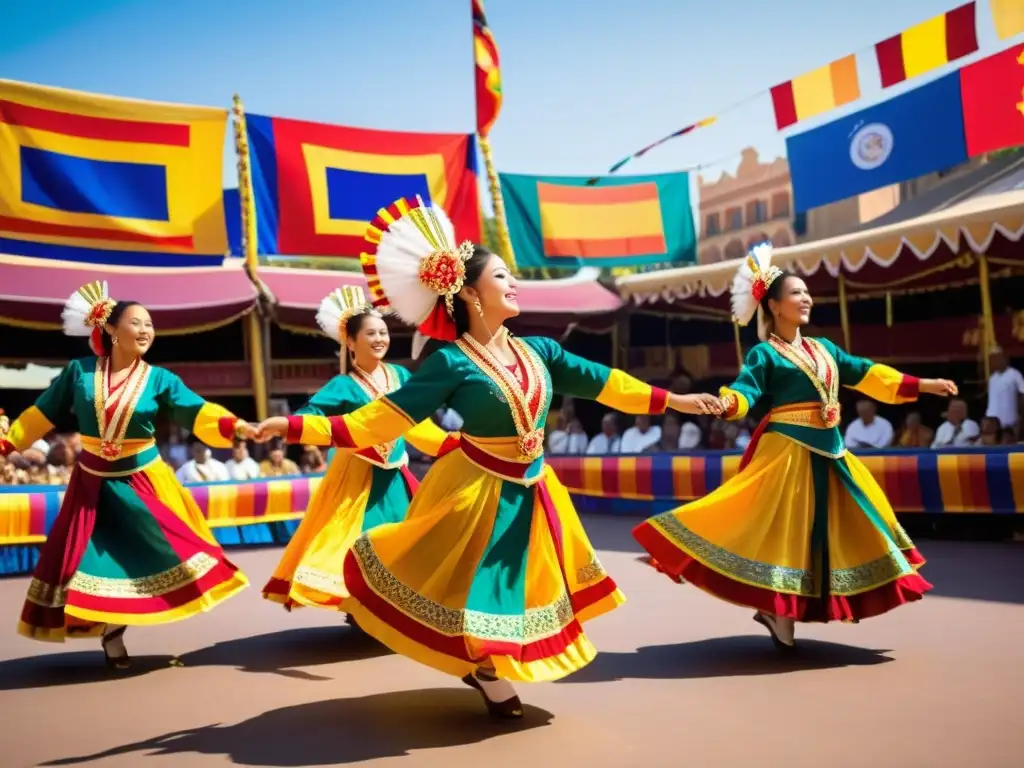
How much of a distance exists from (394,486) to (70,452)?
209 inches

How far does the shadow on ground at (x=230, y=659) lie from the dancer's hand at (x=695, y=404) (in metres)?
1.84

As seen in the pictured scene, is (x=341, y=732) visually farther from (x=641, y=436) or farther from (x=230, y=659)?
(x=641, y=436)

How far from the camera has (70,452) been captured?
9609 mm

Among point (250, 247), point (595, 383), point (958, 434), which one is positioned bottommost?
point (958, 434)

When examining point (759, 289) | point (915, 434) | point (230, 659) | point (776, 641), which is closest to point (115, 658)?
point (230, 659)

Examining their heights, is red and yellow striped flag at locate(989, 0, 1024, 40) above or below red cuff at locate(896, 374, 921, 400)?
above

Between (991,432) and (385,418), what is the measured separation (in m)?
6.80

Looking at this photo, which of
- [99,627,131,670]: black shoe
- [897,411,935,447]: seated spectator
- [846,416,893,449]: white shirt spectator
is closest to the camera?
[99,627,131,670]: black shoe

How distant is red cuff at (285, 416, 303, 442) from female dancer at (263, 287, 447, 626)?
1.34 meters

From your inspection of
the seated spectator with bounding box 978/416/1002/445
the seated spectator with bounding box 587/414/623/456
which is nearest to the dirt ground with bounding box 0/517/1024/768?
the seated spectator with bounding box 978/416/1002/445

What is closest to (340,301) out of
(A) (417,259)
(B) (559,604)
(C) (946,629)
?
(A) (417,259)

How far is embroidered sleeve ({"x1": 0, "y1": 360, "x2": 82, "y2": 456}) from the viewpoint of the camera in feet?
16.7

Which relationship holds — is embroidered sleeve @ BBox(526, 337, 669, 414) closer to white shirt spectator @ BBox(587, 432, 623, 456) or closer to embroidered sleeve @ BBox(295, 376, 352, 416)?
embroidered sleeve @ BBox(295, 376, 352, 416)

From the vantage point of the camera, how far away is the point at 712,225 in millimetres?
34969
